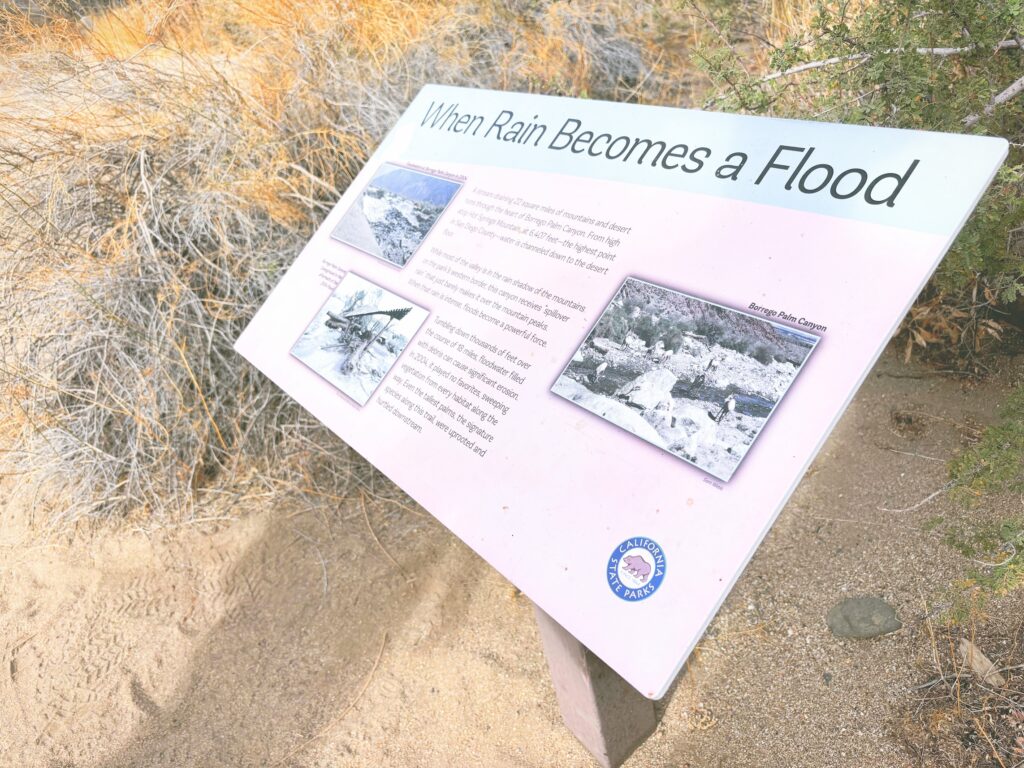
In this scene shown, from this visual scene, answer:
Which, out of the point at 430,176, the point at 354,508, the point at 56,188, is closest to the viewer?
the point at 430,176

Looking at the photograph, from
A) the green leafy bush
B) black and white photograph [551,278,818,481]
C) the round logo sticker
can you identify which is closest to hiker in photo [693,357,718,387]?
black and white photograph [551,278,818,481]

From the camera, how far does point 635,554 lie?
3.44 feet

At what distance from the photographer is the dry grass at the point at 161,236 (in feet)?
8.82

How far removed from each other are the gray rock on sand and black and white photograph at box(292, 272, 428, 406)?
58 cm

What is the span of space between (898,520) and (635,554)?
1.44 m

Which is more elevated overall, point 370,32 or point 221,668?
point 370,32

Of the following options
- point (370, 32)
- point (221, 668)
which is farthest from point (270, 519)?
point (370, 32)

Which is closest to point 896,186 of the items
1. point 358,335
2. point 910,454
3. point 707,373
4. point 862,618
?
point 707,373

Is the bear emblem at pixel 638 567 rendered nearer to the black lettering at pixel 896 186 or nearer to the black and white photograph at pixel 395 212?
the black lettering at pixel 896 186

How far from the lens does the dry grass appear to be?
2689 mm

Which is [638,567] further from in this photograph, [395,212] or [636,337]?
[395,212]

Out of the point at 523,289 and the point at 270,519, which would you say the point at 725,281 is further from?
the point at 270,519

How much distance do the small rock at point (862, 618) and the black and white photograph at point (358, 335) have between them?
1369mm

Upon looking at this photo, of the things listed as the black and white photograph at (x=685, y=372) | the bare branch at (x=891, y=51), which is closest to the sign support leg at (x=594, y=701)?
the black and white photograph at (x=685, y=372)
